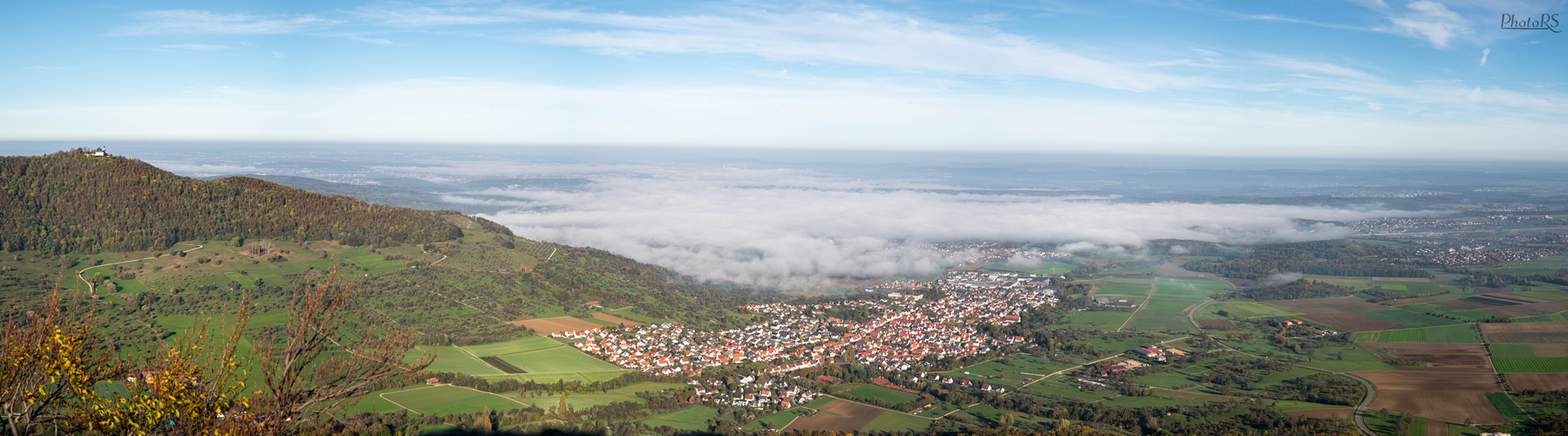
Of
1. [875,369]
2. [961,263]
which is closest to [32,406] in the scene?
[875,369]

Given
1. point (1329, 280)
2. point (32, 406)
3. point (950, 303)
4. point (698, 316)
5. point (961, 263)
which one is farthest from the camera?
point (961, 263)

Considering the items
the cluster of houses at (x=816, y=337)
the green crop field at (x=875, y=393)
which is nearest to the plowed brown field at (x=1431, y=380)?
the cluster of houses at (x=816, y=337)

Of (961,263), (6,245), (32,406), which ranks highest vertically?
(32,406)

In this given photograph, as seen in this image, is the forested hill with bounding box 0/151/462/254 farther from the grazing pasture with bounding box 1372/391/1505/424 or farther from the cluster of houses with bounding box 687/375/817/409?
the grazing pasture with bounding box 1372/391/1505/424

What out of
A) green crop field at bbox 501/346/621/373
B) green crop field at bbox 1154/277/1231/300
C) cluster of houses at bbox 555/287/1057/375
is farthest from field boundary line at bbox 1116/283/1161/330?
green crop field at bbox 501/346/621/373

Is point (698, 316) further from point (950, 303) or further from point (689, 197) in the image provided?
point (689, 197)

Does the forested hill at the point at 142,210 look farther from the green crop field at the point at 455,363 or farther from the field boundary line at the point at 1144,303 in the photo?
the field boundary line at the point at 1144,303

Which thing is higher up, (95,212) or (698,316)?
(95,212)

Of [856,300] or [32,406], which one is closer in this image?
[32,406]
